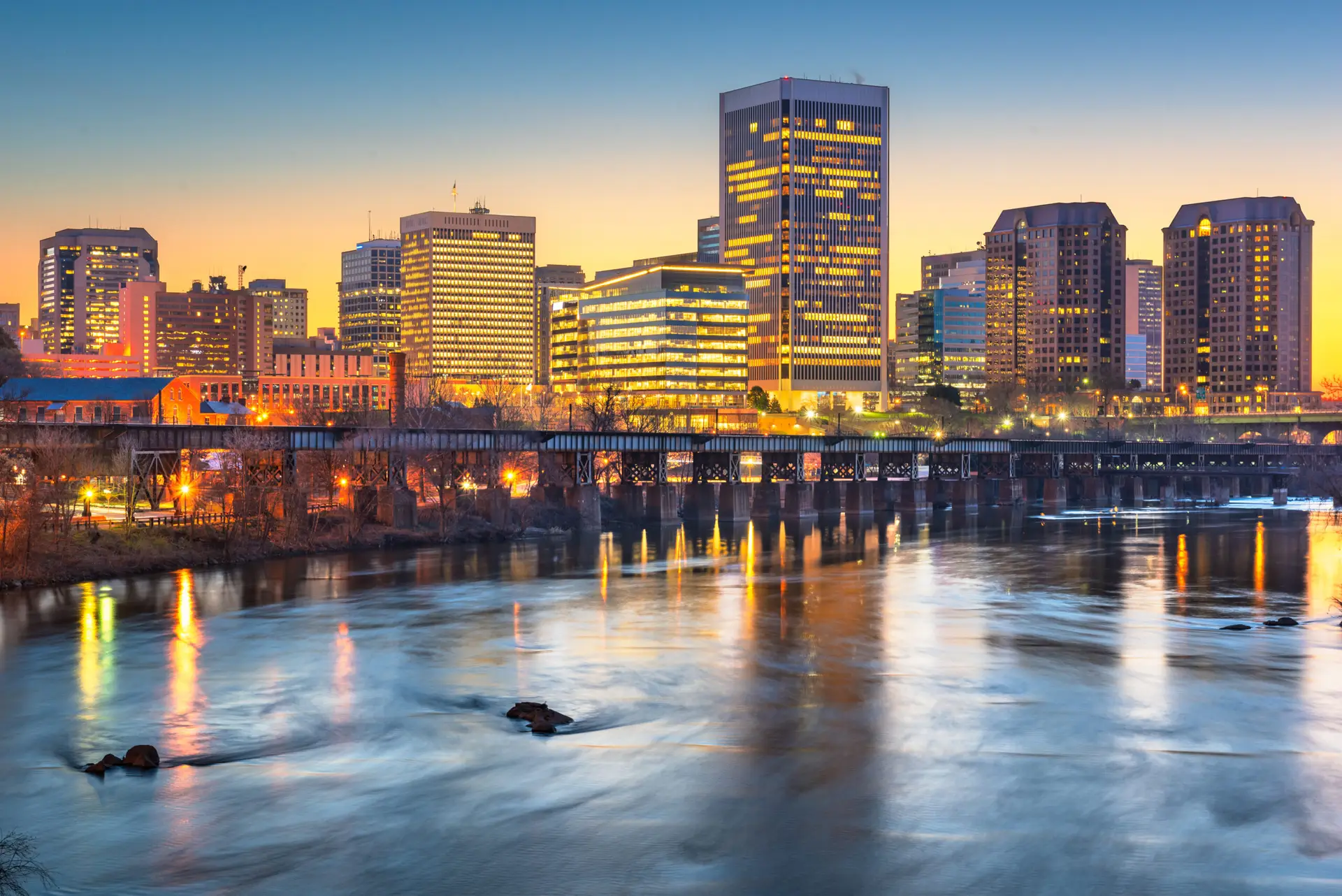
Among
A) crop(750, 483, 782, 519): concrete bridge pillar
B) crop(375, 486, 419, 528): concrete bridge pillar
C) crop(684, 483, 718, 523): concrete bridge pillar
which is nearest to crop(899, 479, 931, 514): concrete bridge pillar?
crop(750, 483, 782, 519): concrete bridge pillar

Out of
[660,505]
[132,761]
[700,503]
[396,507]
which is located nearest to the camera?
[132,761]

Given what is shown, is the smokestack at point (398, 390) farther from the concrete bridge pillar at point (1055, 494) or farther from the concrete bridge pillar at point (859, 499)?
the concrete bridge pillar at point (1055, 494)

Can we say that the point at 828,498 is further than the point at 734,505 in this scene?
Yes

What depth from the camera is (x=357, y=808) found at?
37500mm

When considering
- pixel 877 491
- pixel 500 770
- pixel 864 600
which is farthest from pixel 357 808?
pixel 877 491

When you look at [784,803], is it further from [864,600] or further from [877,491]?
[877,491]

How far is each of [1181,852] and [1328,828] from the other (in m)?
4.78

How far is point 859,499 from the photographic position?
164 metres

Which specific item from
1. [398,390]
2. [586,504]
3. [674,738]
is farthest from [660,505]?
[674,738]

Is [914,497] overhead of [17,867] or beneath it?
overhead

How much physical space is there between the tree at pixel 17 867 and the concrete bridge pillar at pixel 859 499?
13249 cm

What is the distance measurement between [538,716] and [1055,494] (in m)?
156

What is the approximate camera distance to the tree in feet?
103

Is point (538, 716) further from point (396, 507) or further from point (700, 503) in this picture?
point (700, 503)
